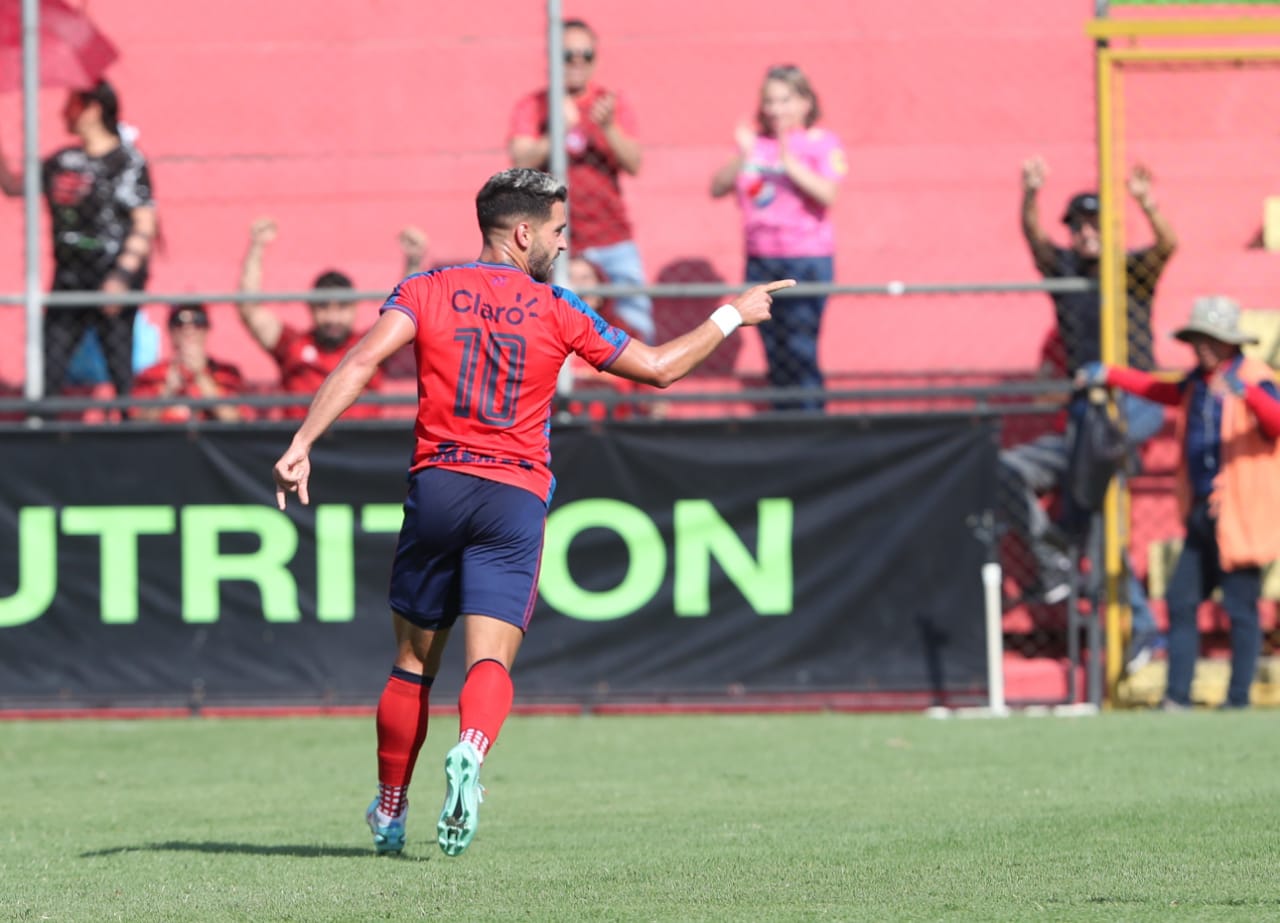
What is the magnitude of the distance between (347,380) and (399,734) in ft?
3.69

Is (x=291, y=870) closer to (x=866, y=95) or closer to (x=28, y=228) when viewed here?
(x=28, y=228)

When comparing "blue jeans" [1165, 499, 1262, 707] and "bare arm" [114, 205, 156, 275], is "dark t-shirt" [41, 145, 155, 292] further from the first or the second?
"blue jeans" [1165, 499, 1262, 707]

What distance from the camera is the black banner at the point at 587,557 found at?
36.4 ft

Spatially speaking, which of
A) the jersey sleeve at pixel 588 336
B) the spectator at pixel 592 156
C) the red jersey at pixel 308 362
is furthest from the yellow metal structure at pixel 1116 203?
the jersey sleeve at pixel 588 336

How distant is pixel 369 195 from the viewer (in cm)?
1365

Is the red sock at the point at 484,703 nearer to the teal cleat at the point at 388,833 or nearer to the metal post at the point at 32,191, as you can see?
the teal cleat at the point at 388,833

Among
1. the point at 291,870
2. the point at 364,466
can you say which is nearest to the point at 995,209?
the point at 364,466

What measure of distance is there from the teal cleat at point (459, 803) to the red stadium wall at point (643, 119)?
790 cm

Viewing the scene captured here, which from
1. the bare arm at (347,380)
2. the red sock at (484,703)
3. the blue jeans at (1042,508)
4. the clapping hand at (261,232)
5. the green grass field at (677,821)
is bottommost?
the green grass field at (677,821)

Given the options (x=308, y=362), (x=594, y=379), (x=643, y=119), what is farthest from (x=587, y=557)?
(x=643, y=119)

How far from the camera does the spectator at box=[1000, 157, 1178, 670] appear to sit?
36.9 feet

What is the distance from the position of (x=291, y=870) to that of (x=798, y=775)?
3.08 m

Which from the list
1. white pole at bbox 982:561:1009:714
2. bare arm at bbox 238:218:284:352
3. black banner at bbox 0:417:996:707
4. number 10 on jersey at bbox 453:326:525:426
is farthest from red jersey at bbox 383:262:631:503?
bare arm at bbox 238:218:284:352

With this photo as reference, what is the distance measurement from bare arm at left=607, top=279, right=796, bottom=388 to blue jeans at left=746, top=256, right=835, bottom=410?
5365 millimetres
